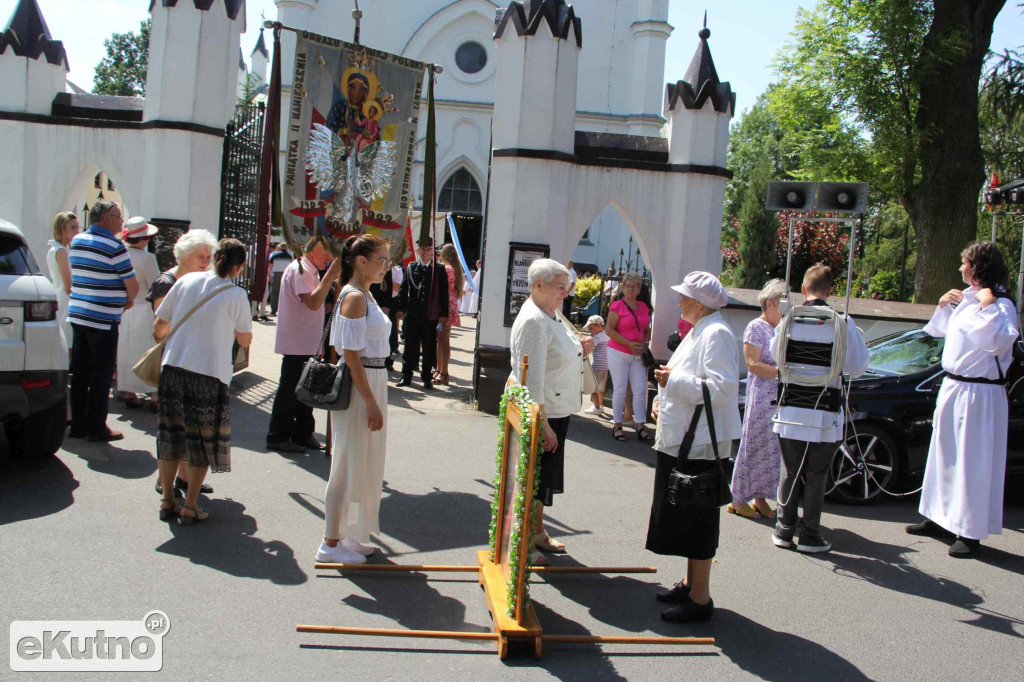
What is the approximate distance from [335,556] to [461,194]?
25.4m

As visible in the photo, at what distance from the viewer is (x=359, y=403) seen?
17.2 ft

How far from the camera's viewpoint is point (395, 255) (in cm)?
868

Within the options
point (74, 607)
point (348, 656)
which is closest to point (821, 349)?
point (348, 656)

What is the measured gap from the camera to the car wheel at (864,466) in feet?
25.2

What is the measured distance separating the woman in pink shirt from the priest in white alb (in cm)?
357

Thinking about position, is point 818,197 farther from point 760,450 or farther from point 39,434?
point 39,434

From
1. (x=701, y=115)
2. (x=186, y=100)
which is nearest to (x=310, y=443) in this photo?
(x=186, y=100)

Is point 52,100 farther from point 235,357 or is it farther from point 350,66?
point 350,66

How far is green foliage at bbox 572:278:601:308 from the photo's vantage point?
18297 millimetres

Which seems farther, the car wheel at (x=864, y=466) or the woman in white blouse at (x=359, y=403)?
the car wheel at (x=864, y=466)

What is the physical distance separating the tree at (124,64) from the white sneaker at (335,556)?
65172 millimetres

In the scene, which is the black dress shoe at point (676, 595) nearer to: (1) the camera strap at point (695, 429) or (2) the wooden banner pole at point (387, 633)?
(1) the camera strap at point (695, 429)

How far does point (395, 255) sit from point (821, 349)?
4268mm

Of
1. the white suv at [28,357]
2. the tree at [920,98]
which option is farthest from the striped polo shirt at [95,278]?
the tree at [920,98]
